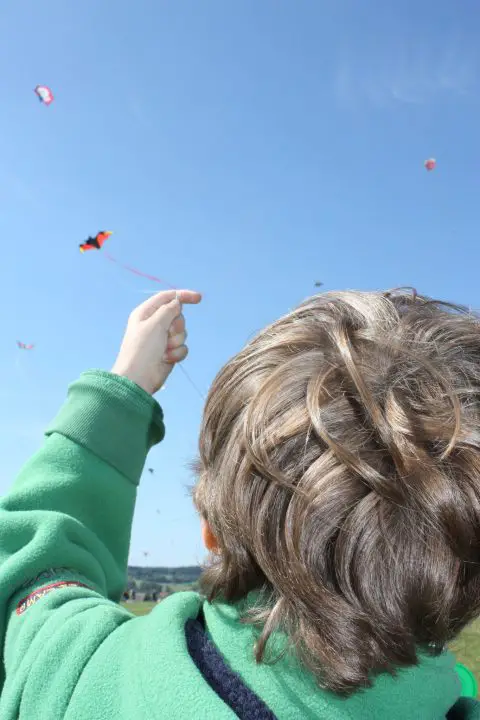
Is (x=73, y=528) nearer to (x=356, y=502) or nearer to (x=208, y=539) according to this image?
(x=208, y=539)

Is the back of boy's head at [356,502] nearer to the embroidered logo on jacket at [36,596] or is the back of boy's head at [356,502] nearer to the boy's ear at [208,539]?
the boy's ear at [208,539]

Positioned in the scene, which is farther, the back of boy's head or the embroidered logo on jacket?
the embroidered logo on jacket

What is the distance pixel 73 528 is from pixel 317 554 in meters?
0.65

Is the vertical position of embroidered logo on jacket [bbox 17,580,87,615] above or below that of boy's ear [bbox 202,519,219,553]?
below

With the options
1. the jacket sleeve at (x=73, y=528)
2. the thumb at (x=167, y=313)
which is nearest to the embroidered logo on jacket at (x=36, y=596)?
the jacket sleeve at (x=73, y=528)

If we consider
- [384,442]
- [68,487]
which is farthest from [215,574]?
[68,487]

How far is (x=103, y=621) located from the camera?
1161 millimetres

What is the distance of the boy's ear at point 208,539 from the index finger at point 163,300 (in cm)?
77

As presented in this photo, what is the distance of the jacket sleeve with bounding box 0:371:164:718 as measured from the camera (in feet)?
3.92

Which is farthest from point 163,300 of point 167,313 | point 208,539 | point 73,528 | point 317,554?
point 317,554

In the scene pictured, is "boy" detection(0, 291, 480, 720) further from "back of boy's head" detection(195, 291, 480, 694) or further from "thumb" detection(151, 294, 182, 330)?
"thumb" detection(151, 294, 182, 330)

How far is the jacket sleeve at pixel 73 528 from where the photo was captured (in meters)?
1.20

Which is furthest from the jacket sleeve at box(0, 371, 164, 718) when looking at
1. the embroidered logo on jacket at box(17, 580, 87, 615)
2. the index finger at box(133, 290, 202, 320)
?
the index finger at box(133, 290, 202, 320)

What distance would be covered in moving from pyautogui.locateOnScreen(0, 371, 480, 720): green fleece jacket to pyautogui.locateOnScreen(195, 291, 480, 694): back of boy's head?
5cm
